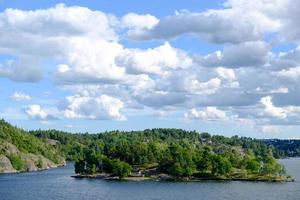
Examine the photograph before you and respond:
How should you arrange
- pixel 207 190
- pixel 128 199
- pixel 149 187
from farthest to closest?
pixel 149 187
pixel 207 190
pixel 128 199

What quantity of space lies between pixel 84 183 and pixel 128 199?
52028 millimetres

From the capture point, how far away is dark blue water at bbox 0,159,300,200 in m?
145

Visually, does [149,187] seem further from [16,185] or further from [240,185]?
[16,185]

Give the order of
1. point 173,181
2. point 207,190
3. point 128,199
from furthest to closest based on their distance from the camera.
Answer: point 173,181, point 207,190, point 128,199

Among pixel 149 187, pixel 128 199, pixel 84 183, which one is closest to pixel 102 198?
pixel 128 199

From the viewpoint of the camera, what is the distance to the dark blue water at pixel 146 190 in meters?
145

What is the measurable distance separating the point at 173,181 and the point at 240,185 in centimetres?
2845

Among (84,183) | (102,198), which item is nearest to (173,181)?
(84,183)

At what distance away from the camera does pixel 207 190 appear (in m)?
162

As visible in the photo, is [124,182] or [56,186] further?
[124,182]

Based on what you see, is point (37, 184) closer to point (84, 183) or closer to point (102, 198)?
point (84, 183)

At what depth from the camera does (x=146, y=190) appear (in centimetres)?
16262

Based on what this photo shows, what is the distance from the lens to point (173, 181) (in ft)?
649

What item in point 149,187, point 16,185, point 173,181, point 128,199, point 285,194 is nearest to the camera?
point 128,199
